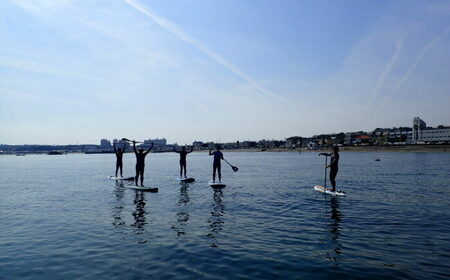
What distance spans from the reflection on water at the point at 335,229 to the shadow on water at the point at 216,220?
3438 mm

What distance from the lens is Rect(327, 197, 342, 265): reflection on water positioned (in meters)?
8.36

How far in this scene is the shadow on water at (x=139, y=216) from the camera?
10992 millimetres

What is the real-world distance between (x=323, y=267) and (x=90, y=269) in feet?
19.3

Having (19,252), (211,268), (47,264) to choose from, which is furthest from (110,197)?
(211,268)

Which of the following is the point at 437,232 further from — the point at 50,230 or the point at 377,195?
the point at 50,230

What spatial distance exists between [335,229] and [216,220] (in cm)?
470

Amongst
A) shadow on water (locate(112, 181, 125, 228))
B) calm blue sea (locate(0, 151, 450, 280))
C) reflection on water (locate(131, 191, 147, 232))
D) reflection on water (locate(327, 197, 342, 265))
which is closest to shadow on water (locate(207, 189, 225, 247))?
calm blue sea (locate(0, 151, 450, 280))

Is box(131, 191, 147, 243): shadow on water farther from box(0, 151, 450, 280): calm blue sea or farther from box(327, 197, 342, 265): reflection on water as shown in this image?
box(327, 197, 342, 265): reflection on water

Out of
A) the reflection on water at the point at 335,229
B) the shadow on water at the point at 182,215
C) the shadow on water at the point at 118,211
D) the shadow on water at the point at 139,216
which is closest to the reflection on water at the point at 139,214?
the shadow on water at the point at 139,216

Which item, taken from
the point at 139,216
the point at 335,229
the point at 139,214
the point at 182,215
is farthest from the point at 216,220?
the point at 335,229

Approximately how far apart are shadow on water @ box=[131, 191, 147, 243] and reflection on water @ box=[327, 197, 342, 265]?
5809mm

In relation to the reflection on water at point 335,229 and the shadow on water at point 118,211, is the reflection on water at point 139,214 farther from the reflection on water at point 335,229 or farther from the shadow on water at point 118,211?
the reflection on water at point 335,229

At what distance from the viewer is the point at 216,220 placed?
12.6 metres

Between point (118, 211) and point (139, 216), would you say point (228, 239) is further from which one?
point (118, 211)
